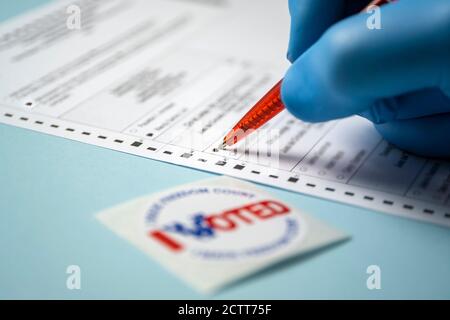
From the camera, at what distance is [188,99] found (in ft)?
3.15

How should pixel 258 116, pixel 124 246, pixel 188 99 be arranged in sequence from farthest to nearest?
1. pixel 188 99
2. pixel 258 116
3. pixel 124 246

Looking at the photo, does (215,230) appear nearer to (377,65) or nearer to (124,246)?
(124,246)

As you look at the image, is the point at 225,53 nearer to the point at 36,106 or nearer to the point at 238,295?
the point at 36,106

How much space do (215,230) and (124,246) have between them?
3.7 inches

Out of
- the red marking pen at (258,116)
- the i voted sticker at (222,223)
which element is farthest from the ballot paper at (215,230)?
the red marking pen at (258,116)

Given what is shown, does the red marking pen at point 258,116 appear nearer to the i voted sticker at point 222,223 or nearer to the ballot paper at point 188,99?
the ballot paper at point 188,99

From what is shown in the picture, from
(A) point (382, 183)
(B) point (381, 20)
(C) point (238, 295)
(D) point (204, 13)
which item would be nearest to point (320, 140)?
(A) point (382, 183)

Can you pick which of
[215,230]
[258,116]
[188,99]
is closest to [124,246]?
[215,230]

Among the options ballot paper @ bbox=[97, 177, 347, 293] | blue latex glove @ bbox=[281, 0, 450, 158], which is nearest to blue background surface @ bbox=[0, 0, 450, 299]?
ballot paper @ bbox=[97, 177, 347, 293]

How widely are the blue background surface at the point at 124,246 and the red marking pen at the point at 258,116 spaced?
104 millimetres

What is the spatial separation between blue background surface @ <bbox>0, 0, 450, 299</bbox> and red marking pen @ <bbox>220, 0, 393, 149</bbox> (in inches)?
4.1

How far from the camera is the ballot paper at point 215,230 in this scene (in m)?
0.58

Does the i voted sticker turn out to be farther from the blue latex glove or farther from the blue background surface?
the blue latex glove

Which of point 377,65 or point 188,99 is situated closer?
point 377,65
